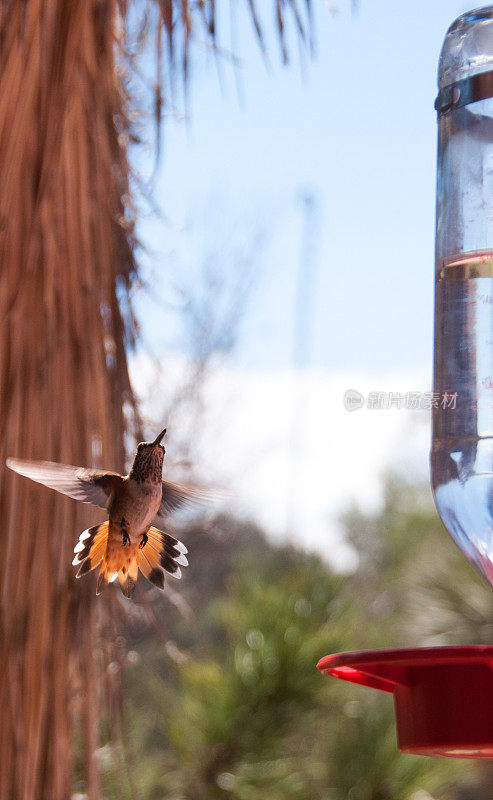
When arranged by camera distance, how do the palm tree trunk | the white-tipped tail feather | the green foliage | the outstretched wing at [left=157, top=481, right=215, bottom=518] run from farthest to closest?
the green foliage < the palm tree trunk < the outstretched wing at [left=157, top=481, right=215, bottom=518] < the white-tipped tail feather

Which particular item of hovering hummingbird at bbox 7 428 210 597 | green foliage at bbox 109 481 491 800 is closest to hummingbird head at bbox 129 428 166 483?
hovering hummingbird at bbox 7 428 210 597

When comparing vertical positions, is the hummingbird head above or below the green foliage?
above

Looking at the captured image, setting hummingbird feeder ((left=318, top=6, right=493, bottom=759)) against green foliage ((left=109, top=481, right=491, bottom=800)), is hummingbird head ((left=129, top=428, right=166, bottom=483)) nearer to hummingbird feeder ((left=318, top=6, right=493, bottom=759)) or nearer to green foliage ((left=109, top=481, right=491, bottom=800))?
hummingbird feeder ((left=318, top=6, right=493, bottom=759))

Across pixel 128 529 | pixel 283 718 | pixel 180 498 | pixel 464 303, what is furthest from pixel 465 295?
pixel 283 718

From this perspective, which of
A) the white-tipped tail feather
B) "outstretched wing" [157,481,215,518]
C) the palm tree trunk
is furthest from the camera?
the palm tree trunk

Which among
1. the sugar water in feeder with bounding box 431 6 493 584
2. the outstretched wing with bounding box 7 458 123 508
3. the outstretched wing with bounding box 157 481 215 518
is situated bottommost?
the outstretched wing with bounding box 157 481 215 518

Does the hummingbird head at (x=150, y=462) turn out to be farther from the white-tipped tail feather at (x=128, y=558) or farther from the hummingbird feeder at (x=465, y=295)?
the hummingbird feeder at (x=465, y=295)

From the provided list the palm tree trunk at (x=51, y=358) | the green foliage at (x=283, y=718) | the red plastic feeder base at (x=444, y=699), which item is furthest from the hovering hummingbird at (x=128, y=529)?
the green foliage at (x=283, y=718)
